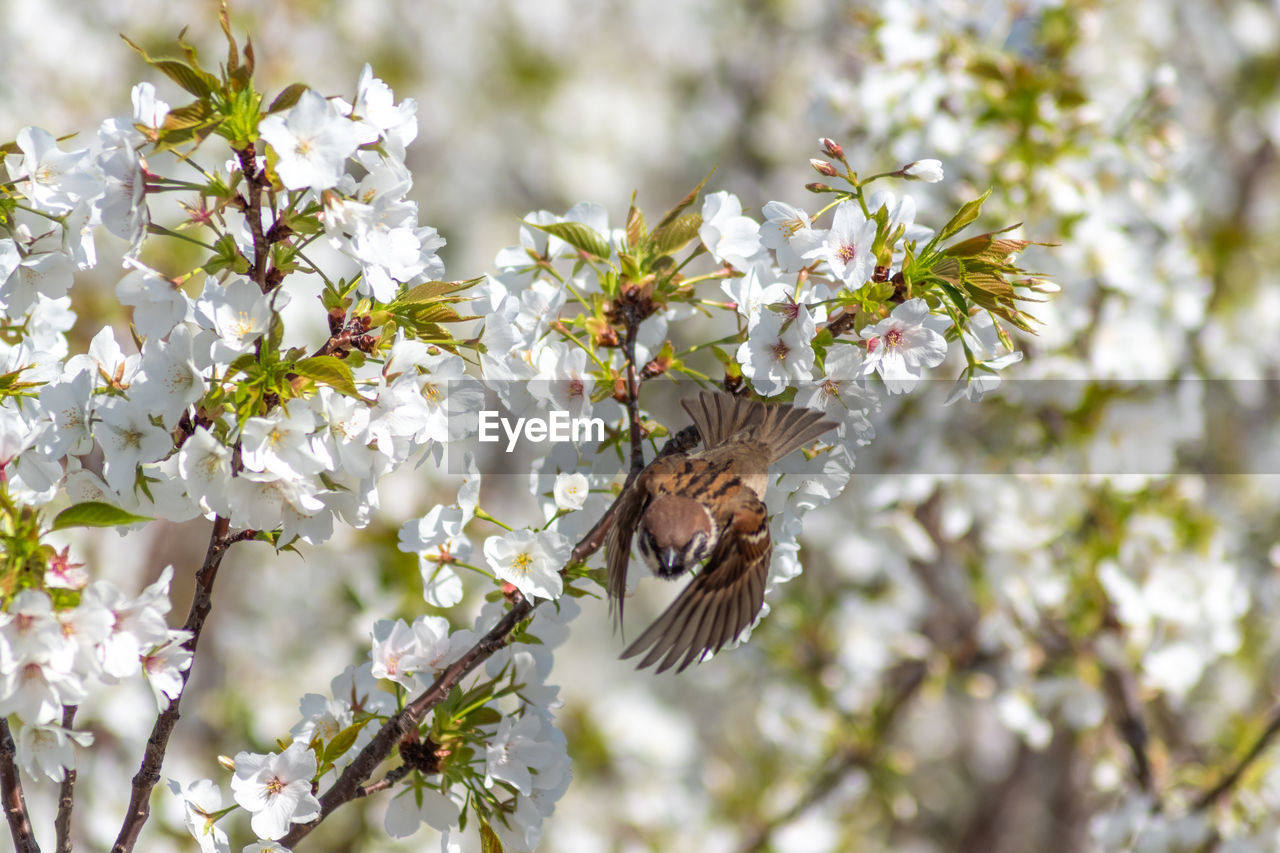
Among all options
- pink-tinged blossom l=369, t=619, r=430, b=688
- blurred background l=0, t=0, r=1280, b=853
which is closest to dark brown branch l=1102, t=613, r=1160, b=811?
blurred background l=0, t=0, r=1280, b=853

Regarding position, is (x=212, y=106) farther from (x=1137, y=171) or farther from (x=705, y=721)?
(x=705, y=721)

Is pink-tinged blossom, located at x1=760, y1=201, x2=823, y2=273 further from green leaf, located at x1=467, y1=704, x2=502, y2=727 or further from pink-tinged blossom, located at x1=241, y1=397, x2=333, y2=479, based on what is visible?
green leaf, located at x1=467, y1=704, x2=502, y2=727

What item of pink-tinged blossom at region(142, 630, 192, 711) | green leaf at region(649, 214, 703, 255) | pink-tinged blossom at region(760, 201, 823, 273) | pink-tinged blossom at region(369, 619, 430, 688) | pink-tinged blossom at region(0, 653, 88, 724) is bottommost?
pink-tinged blossom at region(0, 653, 88, 724)

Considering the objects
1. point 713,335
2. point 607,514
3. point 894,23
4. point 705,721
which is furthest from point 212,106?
point 705,721

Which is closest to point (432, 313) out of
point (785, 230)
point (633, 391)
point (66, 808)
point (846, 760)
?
point (633, 391)

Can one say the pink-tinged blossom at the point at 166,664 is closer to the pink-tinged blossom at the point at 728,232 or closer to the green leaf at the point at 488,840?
the green leaf at the point at 488,840

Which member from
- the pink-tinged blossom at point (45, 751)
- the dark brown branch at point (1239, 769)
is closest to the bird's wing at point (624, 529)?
the pink-tinged blossom at point (45, 751)

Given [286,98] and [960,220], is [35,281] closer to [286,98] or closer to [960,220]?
[286,98]

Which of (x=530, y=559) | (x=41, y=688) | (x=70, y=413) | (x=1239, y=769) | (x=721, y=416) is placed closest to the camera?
(x=41, y=688)
